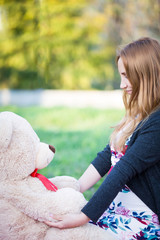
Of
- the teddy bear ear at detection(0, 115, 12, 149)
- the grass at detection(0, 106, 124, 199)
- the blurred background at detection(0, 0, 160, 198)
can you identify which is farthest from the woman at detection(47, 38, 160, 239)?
the blurred background at detection(0, 0, 160, 198)

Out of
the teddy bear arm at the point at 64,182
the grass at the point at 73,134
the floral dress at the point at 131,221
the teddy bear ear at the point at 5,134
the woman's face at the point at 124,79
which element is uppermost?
the woman's face at the point at 124,79

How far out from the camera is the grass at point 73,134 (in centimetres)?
362

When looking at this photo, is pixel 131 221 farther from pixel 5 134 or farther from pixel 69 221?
pixel 5 134

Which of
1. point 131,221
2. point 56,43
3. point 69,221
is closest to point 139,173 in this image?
point 131,221

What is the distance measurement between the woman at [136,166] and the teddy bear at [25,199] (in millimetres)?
44

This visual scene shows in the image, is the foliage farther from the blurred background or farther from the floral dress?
the floral dress

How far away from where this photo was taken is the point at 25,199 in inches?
47.5

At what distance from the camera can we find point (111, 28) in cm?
1216

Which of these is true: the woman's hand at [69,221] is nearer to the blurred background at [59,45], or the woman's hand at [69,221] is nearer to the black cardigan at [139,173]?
the black cardigan at [139,173]

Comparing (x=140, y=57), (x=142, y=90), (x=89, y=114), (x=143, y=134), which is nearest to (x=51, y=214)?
(x=143, y=134)

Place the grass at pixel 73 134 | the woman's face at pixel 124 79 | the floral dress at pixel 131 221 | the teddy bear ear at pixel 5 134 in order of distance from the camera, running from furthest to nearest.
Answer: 1. the grass at pixel 73 134
2. the woman's face at pixel 124 79
3. the floral dress at pixel 131 221
4. the teddy bear ear at pixel 5 134

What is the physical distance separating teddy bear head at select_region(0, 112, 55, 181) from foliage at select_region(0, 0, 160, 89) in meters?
11.1

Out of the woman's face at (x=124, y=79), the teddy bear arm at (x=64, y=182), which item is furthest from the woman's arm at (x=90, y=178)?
the woman's face at (x=124, y=79)

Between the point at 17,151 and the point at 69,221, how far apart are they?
0.36m
